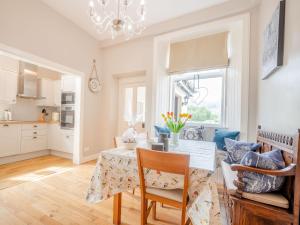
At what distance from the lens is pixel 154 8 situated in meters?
2.88

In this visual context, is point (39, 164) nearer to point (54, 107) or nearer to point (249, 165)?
point (54, 107)

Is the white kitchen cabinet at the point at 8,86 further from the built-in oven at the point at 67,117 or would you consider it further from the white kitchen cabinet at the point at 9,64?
the built-in oven at the point at 67,117

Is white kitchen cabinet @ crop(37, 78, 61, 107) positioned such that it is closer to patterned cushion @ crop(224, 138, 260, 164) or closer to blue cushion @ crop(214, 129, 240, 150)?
blue cushion @ crop(214, 129, 240, 150)

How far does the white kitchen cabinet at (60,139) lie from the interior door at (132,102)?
4.13ft

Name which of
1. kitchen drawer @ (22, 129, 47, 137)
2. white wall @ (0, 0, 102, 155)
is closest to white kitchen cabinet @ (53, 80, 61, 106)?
kitchen drawer @ (22, 129, 47, 137)

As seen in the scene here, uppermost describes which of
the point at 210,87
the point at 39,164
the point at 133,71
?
the point at 133,71

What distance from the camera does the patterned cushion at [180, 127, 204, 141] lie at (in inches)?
114

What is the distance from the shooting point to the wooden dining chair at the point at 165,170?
3.42 feet

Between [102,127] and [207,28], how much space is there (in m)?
3.38

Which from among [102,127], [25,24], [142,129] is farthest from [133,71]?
[25,24]

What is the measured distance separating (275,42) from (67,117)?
426 centimetres

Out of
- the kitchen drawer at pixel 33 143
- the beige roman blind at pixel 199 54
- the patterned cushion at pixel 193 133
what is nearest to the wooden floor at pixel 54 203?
the kitchen drawer at pixel 33 143

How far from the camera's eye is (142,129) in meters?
3.78

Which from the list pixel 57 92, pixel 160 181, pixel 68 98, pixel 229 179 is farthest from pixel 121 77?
pixel 229 179
